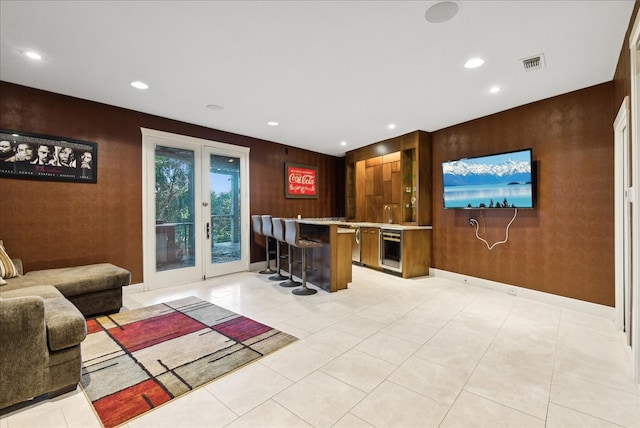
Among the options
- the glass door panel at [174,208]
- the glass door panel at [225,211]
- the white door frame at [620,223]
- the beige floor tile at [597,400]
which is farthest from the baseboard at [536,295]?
the glass door panel at [174,208]

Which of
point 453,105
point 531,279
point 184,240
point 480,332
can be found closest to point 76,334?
point 184,240

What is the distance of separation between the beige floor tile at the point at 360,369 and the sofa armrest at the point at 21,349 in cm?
191

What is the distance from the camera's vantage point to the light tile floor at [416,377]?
176 cm

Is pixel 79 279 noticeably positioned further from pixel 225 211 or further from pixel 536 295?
pixel 536 295

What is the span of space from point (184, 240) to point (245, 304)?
74.5 inches

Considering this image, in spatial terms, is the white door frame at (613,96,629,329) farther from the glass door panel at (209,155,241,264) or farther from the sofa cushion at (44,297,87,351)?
the glass door panel at (209,155,241,264)

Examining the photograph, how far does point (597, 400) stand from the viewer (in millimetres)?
1923

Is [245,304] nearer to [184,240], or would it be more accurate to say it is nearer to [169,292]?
[169,292]

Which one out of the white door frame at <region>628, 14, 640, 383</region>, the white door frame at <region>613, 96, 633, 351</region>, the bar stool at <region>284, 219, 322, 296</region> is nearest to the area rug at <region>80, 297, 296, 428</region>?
the bar stool at <region>284, 219, 322, 296</region>

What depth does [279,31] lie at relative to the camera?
2385 mm

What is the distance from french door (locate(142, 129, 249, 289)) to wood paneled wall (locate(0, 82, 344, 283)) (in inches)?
6.1

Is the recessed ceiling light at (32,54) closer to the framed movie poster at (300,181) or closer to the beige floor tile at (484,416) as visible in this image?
the framed movie poster at (300,181)

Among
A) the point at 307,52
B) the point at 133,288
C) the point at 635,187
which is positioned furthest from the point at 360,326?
the point at 133,288

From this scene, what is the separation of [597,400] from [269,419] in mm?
2178
